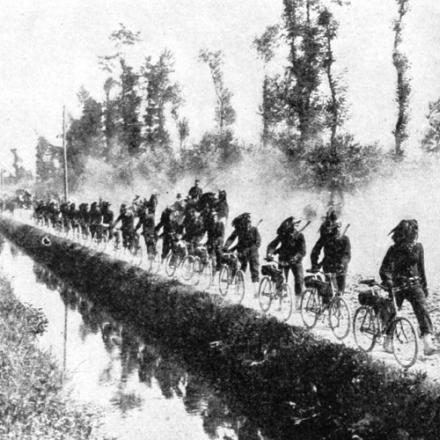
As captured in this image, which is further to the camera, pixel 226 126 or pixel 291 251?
pixel 226 126

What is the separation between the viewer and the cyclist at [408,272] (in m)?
8.94

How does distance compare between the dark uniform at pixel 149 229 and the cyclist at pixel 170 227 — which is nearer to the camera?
the cyclist at pixel 170 227

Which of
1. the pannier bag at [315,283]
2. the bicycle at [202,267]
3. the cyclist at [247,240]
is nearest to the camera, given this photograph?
the pannier bag at [315,283]

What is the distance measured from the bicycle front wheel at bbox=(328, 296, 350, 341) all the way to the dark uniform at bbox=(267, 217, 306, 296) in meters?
1.87

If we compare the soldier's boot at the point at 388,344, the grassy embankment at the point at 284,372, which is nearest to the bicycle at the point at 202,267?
the grassy embankment at the point at 284,372

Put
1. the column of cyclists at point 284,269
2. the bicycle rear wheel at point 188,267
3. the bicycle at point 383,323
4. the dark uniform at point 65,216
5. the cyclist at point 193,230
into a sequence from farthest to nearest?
the dark uniform at point 65,216 < the cyclist at point 193,230 < the bicycle rear wheel at point 188,267 < the column of cyclists at point 284,269 < the bicycle at point 383,323

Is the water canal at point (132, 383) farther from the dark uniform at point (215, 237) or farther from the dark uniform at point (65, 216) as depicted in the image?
the dark uniform at point (65, 216)

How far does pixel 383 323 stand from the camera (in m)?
9.21

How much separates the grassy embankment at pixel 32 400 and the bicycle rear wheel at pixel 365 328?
404 cm

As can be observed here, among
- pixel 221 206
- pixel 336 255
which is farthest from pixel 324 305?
pixel 221 206

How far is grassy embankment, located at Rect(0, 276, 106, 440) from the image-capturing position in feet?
26.8

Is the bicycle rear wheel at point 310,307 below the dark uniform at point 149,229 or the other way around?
below

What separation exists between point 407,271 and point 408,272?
2 centimetres

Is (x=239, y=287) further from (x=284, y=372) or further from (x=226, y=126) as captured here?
(x=226, y=126)
